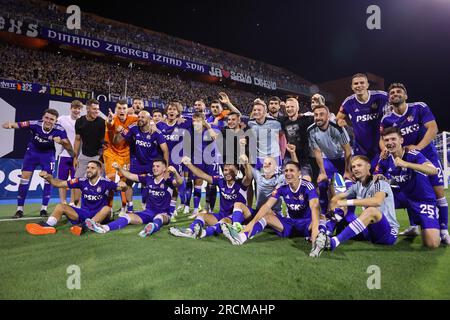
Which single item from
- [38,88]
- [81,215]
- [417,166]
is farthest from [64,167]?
[38,88]

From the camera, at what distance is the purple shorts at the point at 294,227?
13.6 feet

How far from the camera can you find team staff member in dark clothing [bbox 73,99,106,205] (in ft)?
20.3

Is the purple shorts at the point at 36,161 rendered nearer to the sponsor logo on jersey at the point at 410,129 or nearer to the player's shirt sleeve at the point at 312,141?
the player's shirt sleeve at the point at 312,141

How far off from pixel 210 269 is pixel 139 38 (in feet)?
83.1

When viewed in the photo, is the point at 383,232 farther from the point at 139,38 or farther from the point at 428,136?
the point at 139,38

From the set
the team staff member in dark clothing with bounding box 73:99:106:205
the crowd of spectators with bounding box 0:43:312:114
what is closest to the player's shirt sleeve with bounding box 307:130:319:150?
the team staff member in dark clothing with bounding box 73:99:106:205

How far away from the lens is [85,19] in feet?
75.5

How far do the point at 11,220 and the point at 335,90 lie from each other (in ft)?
127

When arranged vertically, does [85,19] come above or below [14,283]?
above

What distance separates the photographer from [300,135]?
5.40 metres

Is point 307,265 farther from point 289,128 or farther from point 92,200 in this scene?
point 92,200

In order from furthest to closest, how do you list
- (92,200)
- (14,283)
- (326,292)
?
1. (92,200)
2. (14,283)
3. (326,292)

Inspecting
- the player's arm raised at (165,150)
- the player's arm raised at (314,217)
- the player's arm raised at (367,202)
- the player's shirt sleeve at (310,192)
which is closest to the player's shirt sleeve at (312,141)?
the player's shirt sleeve at (310,192)
